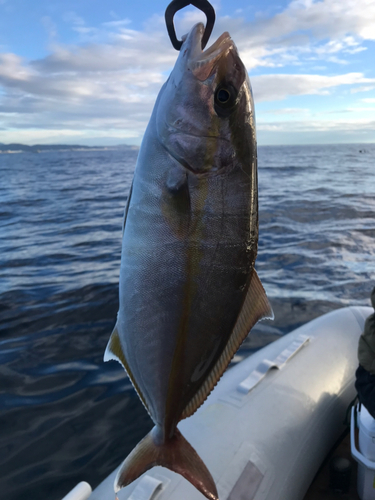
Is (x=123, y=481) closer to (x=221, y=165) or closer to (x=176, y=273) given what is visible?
(x=176, y=273)

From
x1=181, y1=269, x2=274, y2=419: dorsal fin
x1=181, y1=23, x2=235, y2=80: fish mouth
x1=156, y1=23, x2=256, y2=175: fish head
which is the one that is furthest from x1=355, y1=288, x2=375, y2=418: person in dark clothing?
x1=181, y1=23, x2=235, y2=80: fish mouth

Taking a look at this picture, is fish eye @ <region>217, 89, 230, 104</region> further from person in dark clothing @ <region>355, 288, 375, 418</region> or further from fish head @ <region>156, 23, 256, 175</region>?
person in dark clothing @ <region>355, 288, 375, 418</region>

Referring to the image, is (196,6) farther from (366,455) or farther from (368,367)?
(366,455)

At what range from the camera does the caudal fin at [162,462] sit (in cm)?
156

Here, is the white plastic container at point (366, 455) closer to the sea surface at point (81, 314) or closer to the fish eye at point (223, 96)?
the sea surface at point (81, 314)

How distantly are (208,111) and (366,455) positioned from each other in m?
3.36

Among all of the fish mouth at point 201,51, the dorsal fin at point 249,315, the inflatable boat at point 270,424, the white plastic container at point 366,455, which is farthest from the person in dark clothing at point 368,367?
the fish mouth at point 201,51

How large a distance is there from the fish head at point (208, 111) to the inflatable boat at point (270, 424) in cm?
249

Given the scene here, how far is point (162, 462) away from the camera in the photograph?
1567 millimetres

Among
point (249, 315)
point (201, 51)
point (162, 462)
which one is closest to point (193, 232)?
point (249, 315)

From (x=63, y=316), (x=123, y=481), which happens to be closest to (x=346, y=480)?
(x=123, y=481)

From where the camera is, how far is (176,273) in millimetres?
1318

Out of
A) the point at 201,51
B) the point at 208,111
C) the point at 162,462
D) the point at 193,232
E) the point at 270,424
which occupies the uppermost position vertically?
the point at 201,51

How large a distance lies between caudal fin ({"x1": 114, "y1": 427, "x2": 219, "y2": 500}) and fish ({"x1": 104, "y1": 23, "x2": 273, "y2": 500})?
0.10 meters
